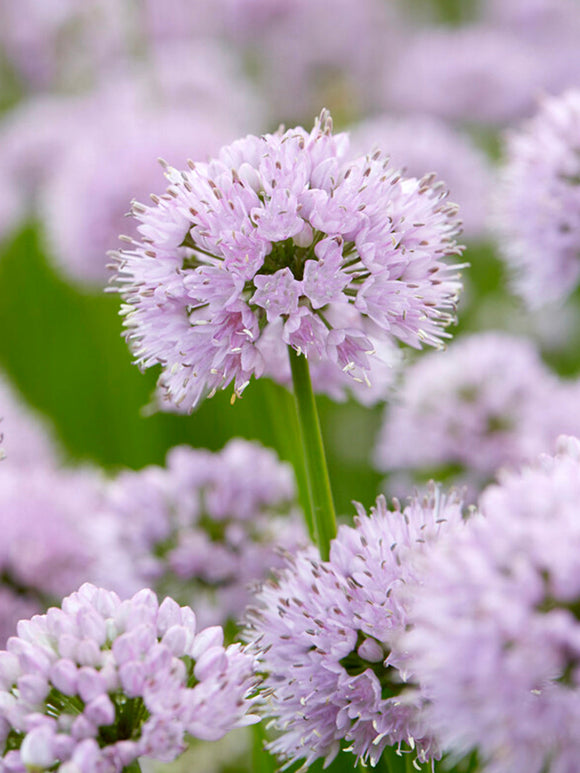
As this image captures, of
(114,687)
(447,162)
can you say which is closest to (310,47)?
(447,162)

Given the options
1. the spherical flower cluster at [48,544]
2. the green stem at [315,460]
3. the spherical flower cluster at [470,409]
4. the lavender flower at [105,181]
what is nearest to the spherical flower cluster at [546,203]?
the spherical flower cluster at [470,409]

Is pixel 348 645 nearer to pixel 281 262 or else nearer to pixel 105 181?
pixel 281 262

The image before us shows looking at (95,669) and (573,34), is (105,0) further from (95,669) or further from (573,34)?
(95,669)

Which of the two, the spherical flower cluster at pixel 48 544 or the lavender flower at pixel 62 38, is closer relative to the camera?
the spherical flower cluster at pixel 48 544

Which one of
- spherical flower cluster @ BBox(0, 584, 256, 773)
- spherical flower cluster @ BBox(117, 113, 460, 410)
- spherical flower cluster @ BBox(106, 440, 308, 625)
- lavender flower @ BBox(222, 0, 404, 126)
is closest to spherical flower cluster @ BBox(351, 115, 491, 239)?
lavender flower @ BBox(222, 0, 404, 126)

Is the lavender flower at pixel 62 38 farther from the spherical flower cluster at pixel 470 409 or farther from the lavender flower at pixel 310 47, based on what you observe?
the spherical flower cluster at pixel 470 409

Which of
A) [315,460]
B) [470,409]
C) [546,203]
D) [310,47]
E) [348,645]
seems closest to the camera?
[348,645]

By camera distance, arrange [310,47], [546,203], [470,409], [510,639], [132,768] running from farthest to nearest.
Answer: [310,47] < [470,409] < [546,203] < [132,768] < [510,639]
